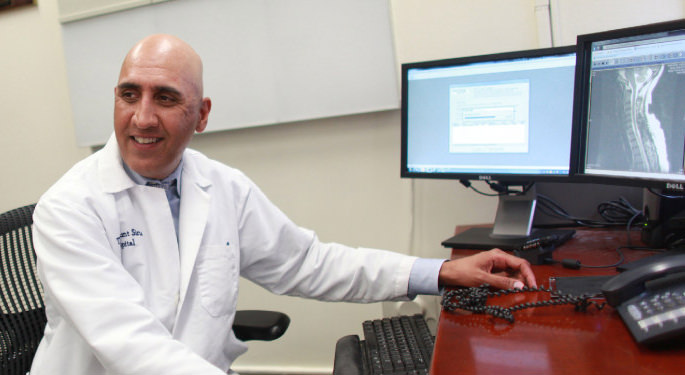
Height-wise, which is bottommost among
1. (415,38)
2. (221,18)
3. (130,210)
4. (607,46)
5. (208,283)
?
(208,283)

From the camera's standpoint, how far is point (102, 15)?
1.86m

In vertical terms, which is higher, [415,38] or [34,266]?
[415,38]

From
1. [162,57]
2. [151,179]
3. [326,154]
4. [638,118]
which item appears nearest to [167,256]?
[151,179]

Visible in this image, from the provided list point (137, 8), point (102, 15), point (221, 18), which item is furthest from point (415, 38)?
point (102, 15)

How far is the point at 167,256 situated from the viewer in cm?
107

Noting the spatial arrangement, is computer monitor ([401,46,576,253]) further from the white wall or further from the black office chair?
the black office chair

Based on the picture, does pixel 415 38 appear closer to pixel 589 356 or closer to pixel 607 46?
pixel 607 46

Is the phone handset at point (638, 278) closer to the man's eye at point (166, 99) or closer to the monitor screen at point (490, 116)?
the monitor screen at point (490, 116)

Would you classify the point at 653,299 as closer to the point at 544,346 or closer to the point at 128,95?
the point at 544,346

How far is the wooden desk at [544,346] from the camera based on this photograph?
2.08 feet

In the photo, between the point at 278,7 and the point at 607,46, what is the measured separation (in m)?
1.04

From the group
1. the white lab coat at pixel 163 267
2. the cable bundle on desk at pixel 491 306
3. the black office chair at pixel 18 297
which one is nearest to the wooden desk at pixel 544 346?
the cable bundle on desk at pixel 491 306

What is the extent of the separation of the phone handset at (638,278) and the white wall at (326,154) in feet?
2.90

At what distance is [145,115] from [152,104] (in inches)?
1.3
